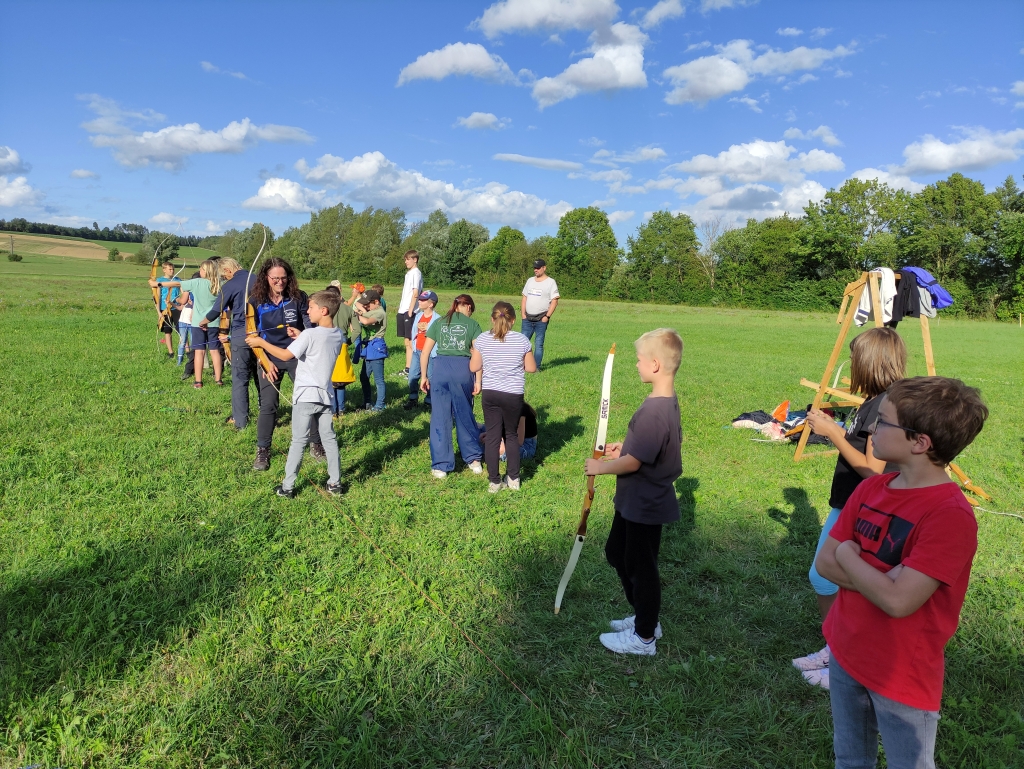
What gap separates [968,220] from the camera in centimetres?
5700

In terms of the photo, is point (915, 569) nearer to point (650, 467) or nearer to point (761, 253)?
point (650, 467)

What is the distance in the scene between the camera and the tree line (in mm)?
55625

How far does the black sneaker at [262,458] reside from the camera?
6.57m

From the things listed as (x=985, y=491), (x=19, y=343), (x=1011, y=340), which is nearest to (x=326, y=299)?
(x=985, y=491)

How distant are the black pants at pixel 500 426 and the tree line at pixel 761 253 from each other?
54.4m

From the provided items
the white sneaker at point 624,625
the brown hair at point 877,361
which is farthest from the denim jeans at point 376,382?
the brown hair at point 877,361

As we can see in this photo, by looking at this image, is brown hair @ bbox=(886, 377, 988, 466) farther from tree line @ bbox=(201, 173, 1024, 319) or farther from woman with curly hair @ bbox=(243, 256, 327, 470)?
tree line @ bbox=(201, 173, 1024, 319)

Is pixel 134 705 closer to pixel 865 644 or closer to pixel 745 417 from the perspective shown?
pixel 865 644

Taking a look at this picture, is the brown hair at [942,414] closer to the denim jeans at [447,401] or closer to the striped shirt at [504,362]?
the striped shirt at [504,362]

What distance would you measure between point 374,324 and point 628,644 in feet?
22.9

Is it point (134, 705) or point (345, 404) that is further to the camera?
point (345, 404)

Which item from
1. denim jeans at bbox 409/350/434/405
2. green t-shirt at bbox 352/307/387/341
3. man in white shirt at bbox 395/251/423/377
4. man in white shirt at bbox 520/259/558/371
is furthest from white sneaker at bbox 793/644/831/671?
man in white shirt at bbox 520/259/558/371

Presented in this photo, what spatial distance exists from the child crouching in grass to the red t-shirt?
4590 millimetres

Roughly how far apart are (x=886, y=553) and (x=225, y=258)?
7.86m
